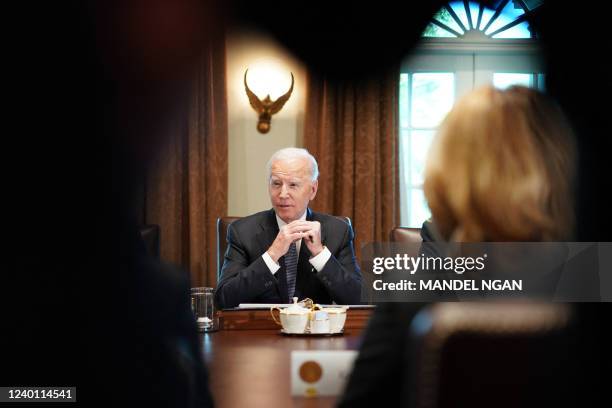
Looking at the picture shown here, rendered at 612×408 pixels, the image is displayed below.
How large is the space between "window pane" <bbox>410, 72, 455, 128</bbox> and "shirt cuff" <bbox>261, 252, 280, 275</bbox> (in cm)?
249

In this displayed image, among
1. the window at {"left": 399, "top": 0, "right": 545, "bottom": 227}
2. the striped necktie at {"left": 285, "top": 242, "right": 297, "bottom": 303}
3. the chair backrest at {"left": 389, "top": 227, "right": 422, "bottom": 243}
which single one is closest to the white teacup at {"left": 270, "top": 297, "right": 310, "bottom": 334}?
the striped necktie at {"left": 285, "top": 242, "right": 297, "bottom": 303}

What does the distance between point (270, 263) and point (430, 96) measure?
2.70 m

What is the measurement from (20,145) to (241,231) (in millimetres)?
2512

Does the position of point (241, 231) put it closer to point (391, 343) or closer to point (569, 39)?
point (391, 343)

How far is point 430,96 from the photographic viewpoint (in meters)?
5.02

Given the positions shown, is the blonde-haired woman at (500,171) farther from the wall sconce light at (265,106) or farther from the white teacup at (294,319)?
the wall sconce light at (265,106)

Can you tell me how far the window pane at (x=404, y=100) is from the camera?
4965 mm

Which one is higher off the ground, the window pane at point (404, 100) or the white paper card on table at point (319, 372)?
the window pane at point (404, 100)

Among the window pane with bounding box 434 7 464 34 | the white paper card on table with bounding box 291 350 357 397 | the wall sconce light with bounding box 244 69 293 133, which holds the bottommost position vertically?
the white paper card on table with bounding box 291 350 357 397

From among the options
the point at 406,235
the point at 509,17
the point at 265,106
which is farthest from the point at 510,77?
the point at 406,235

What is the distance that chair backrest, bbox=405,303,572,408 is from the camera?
2.72 feet

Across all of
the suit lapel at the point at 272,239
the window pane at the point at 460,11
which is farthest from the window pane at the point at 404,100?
the suit lapel at the point at 272,239

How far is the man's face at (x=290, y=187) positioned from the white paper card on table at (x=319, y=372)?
1.96 m

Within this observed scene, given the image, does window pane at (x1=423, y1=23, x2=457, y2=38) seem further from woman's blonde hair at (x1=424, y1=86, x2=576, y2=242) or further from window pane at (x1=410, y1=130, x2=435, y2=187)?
woman's blonde hair at (x1=424, y1=86, x2=576, y2=242)
